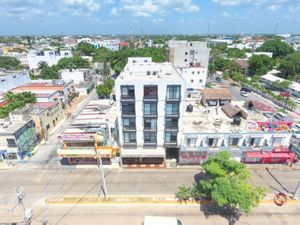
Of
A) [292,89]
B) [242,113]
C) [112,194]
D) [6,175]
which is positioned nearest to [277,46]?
[292,89]

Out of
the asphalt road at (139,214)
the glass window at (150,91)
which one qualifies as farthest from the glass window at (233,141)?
the glass window at (150,91)

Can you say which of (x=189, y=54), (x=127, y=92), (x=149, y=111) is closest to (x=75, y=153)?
(x=127, y=92)

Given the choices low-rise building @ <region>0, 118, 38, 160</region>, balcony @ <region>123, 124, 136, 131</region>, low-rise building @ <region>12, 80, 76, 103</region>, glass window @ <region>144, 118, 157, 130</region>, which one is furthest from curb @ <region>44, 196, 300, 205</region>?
low-rise building @ <region>12, 80, 76, 103</region>

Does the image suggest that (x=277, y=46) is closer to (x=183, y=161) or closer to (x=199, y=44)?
(x=199, y=44)

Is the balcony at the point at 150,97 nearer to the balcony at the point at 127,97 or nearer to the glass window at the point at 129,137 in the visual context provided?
the balcony at the point at 127,97

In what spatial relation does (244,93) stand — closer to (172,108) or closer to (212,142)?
(212,142)

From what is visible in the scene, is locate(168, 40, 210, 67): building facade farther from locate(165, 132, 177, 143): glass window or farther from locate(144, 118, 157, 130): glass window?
locate(144, 118, 157, 130): glass window

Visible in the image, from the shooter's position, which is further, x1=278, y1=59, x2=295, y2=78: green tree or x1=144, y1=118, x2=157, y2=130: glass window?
x1=278, y1=59, x2=295, y2=78: green tree
